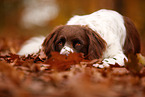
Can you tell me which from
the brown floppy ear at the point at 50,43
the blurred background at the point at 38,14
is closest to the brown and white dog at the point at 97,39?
the brown floppy ear at the point at 50,43

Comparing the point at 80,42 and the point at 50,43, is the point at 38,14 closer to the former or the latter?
the point at 50,43

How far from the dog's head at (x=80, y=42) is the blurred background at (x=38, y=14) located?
33.1ft

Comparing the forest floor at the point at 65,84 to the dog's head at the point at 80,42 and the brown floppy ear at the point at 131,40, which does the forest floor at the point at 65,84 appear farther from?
the brown floppy ear at the point at 131,40

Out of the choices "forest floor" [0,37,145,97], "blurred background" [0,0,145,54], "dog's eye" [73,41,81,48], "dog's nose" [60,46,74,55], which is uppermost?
"blurred background" [0,0,145,54]

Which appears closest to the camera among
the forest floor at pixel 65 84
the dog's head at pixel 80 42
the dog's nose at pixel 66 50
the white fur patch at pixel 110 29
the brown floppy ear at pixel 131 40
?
the forest floor at pixel 65 84

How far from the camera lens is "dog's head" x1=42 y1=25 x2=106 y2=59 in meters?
3.31

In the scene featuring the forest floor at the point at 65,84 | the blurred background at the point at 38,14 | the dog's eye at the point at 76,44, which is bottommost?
the forest floor at the point at 65,84

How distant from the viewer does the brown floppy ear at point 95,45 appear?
3316 millimetres

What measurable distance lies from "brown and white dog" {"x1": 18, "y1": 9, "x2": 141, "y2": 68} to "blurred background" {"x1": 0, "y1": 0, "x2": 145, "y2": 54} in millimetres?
9237

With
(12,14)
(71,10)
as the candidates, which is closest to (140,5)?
(71,10)

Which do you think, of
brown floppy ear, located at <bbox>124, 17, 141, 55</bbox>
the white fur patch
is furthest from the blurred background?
the white fur patch

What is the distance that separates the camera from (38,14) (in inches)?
1029

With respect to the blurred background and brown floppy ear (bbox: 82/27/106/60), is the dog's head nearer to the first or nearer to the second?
brown floppy ear (bbox: 82/27/106/60)

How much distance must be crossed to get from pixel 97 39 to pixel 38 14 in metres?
23.6
